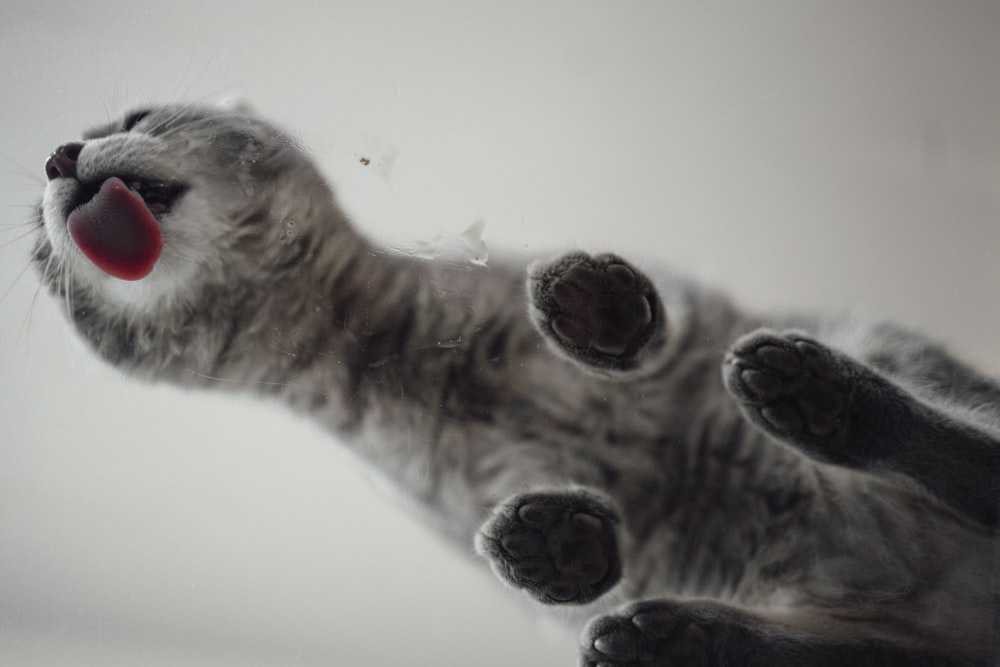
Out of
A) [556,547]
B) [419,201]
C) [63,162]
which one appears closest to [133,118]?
→ [63,162]

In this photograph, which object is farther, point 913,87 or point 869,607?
point 913,87

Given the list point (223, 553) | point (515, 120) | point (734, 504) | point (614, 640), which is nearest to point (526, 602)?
point (614, 640)

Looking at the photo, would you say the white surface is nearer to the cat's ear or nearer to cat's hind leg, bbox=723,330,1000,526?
the cat's ear

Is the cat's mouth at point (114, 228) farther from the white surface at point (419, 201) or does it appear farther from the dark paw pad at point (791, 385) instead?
the dark paw pad at point (791, 385)

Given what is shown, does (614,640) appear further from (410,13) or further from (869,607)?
(410,13)

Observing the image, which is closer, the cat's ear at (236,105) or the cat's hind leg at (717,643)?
the cat's hind leg at (717,643)

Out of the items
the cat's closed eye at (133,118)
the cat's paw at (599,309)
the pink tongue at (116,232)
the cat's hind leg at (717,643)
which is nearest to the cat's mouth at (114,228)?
the pink tongue at (116,232)
